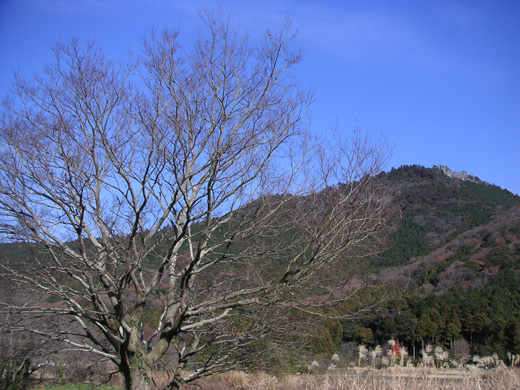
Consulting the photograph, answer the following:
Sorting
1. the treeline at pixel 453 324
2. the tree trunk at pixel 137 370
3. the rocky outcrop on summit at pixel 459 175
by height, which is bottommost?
the treeline at pixel 453 324

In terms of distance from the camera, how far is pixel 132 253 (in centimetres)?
669

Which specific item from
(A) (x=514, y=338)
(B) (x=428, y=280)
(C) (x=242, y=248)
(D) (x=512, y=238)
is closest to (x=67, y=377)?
(C) (x=242, y=248)

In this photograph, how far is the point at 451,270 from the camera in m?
40.2

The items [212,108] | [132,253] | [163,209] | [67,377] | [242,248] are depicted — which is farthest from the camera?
[67,377]

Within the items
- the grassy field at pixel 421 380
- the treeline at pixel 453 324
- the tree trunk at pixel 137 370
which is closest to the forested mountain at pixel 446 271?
the treeline at pixel 453 324

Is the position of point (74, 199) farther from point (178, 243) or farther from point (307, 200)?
point (307, 200)

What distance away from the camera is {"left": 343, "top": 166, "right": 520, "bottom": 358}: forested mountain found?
672 inches

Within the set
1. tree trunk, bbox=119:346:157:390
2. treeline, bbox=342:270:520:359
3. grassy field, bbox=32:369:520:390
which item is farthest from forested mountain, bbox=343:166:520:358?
tree trunk, bbox=119:346:157:390

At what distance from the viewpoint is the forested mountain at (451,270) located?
17.1m

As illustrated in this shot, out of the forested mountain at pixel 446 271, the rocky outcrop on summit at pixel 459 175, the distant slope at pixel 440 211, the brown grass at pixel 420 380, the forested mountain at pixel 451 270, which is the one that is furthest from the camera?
the rocky outcrop on summit at pixel 459 175

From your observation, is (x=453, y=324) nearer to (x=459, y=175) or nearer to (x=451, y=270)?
(x=451, y=270)

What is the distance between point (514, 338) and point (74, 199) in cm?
1828

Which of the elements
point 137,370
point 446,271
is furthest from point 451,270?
point 137,370

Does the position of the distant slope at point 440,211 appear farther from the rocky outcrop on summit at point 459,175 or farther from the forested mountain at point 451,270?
the rocky outcrop on summit at point 459,175
